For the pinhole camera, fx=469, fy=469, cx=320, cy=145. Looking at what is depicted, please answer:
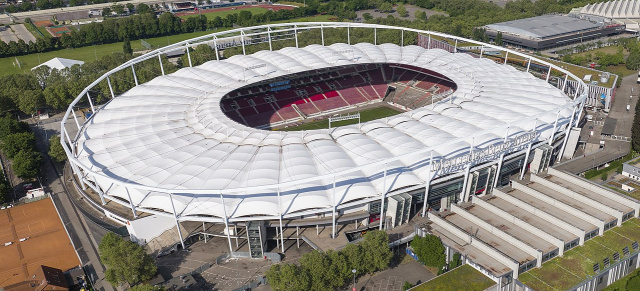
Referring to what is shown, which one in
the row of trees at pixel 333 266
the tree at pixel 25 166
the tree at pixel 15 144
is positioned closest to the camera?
the row of trees at pixel 333 266

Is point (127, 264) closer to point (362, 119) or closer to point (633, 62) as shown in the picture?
point (362, 119)

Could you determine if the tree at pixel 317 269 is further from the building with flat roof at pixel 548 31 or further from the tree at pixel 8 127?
the building with flat roof at pixel 548 31

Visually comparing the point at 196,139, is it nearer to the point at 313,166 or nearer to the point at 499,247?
the point at 313,166

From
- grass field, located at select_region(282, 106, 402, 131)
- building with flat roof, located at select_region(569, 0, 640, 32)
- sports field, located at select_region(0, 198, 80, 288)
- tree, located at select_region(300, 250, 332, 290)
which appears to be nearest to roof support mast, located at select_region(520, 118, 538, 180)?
tree, located at select_region(300, 250, 332, 290)

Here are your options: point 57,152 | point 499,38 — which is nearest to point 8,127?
point 57,152

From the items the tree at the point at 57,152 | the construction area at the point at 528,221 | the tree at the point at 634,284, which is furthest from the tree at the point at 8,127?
the tree at the point at 634,284

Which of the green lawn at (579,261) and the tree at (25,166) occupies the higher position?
the tree at (25,166)
